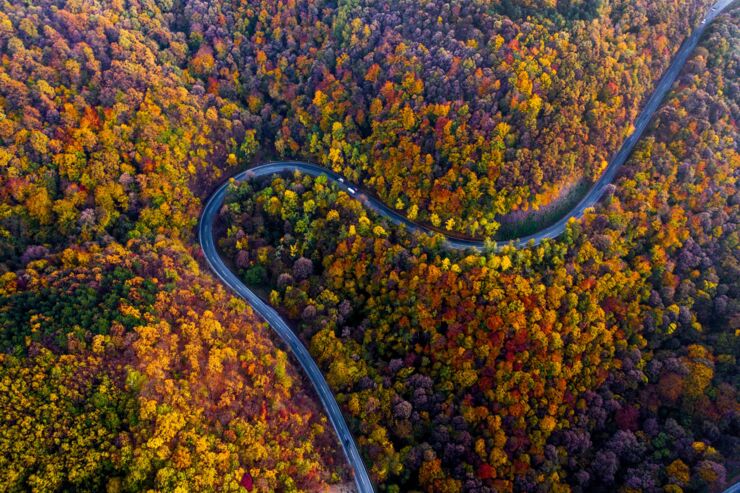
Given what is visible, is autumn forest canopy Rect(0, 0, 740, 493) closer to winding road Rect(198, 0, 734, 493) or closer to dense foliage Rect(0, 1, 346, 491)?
dense foliage Rect(0, 1, 346, 491)

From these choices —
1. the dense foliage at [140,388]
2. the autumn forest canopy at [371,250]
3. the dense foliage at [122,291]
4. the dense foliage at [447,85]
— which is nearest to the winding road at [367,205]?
the autumn forest canopy at [371,250]

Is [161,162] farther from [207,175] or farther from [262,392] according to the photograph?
[262,392]

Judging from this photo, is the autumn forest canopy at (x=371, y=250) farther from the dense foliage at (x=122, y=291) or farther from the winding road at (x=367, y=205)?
the winding road at (x=367, y=205)

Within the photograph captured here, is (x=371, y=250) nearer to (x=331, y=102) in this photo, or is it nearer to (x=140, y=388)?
(x=331, y=102)

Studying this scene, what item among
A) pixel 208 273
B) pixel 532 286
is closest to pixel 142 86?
pixel 208 273

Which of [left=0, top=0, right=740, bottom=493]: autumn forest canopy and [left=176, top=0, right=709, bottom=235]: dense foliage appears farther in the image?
[left=176, top=0, right=709, bottom=235]: dense foliage

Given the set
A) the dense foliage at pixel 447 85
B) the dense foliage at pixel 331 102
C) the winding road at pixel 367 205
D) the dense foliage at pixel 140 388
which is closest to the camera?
the dense foliage at pixel 140 388

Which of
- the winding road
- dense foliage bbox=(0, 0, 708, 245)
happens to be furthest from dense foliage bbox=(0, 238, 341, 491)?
dense foliage bbox=(0, 0, 708, 245)

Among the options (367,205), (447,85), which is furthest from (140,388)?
(447,85)

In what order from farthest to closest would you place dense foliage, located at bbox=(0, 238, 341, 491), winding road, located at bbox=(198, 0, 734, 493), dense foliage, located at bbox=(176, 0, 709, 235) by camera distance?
dense foliage, located at bbox=(176, 0, 709, 235), winding road, located at bbox=(198, 0, 734, 493), dense foliage, located at bbox=(0, 238, 341, 491)
